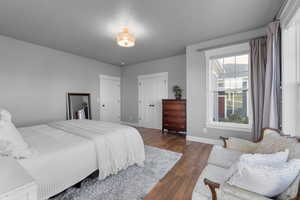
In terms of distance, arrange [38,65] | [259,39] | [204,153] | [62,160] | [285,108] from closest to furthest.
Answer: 1. [62,160]
2. [285,108]
3. [259,39]
4. [204,153]
5. [38,65]

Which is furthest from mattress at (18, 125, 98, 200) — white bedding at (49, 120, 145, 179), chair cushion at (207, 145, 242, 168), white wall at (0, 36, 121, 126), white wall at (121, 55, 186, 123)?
white wall at (121, 55, 186, 123)

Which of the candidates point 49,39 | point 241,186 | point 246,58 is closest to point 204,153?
point 241,186

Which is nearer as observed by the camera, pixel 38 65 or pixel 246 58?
pixel 246 58

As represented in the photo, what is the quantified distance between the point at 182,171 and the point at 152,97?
314 centimetres

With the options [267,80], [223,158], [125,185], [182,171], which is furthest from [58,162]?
[267,80]

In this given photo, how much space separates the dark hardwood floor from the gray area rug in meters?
0.11

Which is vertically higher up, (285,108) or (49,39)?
(49,39)

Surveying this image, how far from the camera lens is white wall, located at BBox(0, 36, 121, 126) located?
9.44ft

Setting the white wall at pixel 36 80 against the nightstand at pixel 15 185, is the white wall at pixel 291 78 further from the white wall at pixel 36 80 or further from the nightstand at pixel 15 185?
the white wall at pixel 36 80

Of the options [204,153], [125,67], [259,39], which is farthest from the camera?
[125,67]

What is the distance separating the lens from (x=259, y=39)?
246 cm

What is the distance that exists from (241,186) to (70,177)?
65.5 inches

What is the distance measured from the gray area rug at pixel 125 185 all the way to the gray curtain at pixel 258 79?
179 centimetres

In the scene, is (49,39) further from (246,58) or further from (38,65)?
(246,58)
